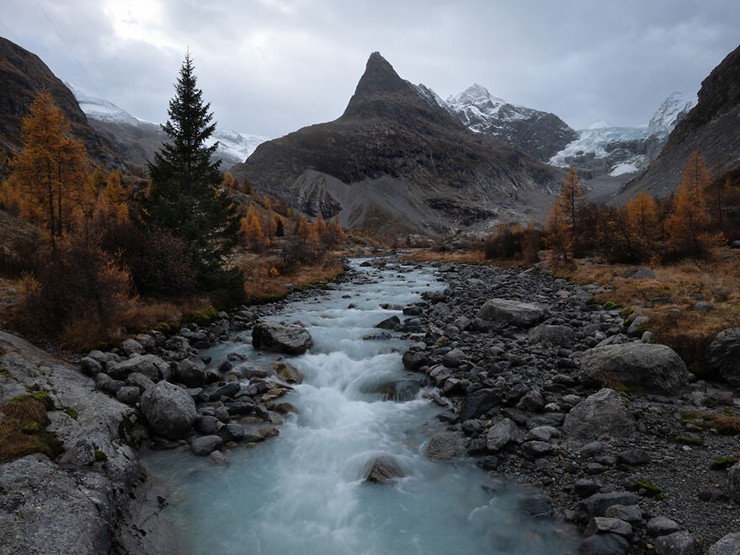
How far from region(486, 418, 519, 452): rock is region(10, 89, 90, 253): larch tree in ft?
98.7

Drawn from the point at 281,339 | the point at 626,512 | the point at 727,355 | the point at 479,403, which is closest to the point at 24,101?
the point at 281,339

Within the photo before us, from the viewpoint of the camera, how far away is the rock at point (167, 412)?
34.6 feet

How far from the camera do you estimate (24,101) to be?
13738 centimetres

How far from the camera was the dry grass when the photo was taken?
693 cm

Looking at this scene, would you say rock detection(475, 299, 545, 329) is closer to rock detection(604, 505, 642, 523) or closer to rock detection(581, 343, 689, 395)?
rock detection(581, 343, 689, 395)

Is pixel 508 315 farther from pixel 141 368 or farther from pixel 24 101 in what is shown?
pixel 24 101

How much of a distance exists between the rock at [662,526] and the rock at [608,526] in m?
0.31

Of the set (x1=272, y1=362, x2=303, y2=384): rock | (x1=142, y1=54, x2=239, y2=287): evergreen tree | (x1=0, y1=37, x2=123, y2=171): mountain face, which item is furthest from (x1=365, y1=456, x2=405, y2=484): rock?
(x1=0, y1=37, x2=123, y2=171): mountain face

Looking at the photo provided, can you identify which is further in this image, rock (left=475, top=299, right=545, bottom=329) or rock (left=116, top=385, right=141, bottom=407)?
rock (left=475, top=299, right=545, bottom=329)

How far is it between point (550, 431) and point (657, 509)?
9.83 feet

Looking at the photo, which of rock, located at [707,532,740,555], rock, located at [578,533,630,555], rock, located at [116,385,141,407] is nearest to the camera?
rock, located at [707,532,740,555]

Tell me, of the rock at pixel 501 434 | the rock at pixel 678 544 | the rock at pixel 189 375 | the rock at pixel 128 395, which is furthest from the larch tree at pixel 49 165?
the rock at pixel 678 544

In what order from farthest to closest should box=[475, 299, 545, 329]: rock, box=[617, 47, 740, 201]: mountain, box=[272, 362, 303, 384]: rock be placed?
box=[617, 47, 740, 201]: mountain
box=[475, 299, 545, 329]: rock
box=[272, 362, 303, 384]: rock

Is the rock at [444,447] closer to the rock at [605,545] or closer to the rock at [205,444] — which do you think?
the rock at [605,545]
